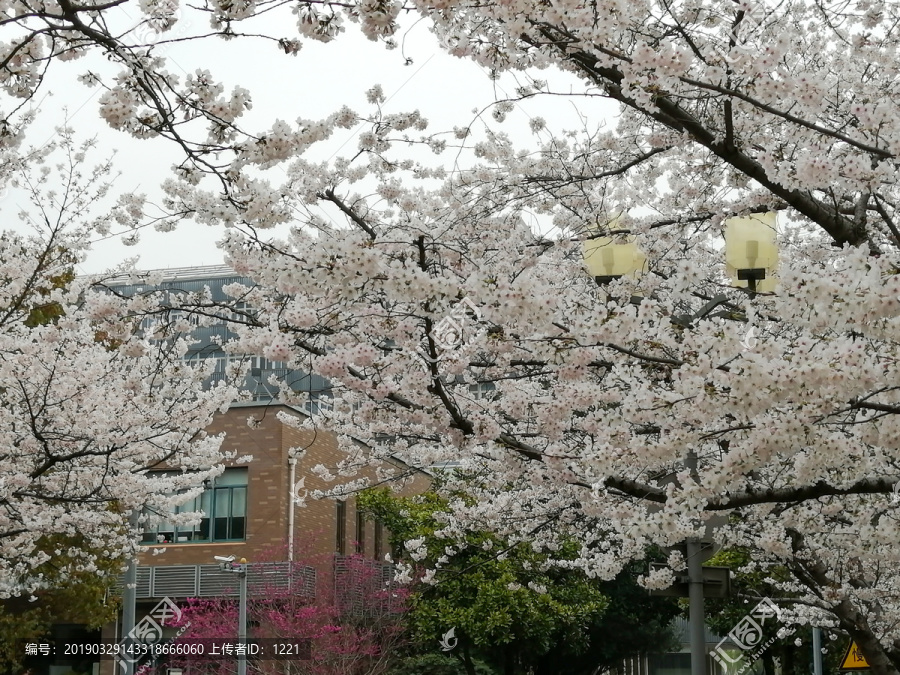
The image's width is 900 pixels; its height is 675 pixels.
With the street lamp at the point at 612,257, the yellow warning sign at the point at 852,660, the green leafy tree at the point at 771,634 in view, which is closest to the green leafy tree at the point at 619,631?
the green leafy tree at the point at 771,634

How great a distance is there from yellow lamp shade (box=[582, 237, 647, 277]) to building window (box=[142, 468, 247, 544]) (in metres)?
22.2

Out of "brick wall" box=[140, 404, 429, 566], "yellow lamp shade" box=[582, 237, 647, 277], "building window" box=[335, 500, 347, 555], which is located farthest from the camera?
"building window" box=[335, 500, 347, 555]

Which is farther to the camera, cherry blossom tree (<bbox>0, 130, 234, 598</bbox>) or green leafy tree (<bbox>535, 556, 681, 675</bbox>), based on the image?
green leafy tree (<bbox>535, 556, 681, 675</bbox>)

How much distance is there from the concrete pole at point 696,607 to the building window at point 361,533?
23330 millimetres

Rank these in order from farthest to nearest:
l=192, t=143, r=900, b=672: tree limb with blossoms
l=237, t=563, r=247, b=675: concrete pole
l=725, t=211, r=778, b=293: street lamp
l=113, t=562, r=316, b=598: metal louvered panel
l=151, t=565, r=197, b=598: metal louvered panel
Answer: l=151, t=565, r=197, b=598: metal louvered panel < l=113, t=562, r=316, b=598: metal louvered panel < l=237, t=563, r=247, b=675: concrete pole < l=725, t=211, r=778, b=293: street lamp < l=192, t=143, r=900, b=672: tree limb with blossoms

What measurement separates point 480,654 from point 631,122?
22.1 metres

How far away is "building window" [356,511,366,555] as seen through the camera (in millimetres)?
32438

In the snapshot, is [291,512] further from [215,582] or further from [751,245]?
[751,245]

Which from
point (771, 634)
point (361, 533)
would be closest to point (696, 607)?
point (771, 634)

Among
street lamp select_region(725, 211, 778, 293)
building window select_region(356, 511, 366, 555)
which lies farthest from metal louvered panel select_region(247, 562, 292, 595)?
street lamp select_region(725, 211, 778, 293)

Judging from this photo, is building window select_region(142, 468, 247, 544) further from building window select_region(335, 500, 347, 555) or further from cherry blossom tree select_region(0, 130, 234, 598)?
cherry blossom tree select_region(0, 130, 234, 598)

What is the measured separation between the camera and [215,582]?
89.7 feet

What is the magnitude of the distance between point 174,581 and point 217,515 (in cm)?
209

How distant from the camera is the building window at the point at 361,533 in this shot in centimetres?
3244
